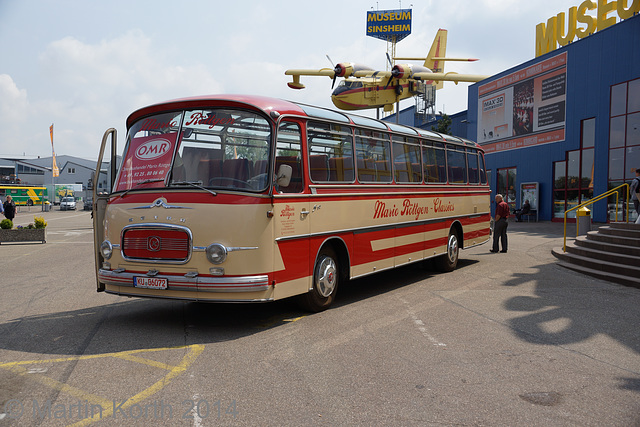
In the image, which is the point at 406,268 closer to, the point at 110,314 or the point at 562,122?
the point at 110,314

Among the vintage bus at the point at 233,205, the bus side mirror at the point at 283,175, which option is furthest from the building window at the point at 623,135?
the bus side mirror at the point at 283,175

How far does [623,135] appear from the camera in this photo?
964 inches

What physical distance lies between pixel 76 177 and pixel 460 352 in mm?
112550

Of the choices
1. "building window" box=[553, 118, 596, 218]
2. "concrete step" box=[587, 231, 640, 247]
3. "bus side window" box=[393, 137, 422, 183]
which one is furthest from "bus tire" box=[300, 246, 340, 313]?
"building window" box=[553, 118, 596, 218]

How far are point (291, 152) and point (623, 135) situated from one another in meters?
22.5

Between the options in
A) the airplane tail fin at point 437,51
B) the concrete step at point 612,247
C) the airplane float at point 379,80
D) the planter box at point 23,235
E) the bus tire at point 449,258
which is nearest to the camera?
the concrete step at point 612,247

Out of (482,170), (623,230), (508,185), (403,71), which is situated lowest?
(623,230)

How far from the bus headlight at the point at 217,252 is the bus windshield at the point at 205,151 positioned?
2.33 feet

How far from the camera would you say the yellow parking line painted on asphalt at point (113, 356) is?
4.21m

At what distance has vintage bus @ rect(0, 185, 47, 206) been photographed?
73.0m

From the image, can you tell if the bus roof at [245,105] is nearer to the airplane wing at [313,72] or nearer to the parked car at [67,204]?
the airplane wing at [313,72]

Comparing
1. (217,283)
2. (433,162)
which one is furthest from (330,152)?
(433,162)

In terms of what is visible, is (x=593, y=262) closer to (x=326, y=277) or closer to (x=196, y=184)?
(x=326, y=277)

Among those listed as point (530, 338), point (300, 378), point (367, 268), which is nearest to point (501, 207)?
point (367, 268)
